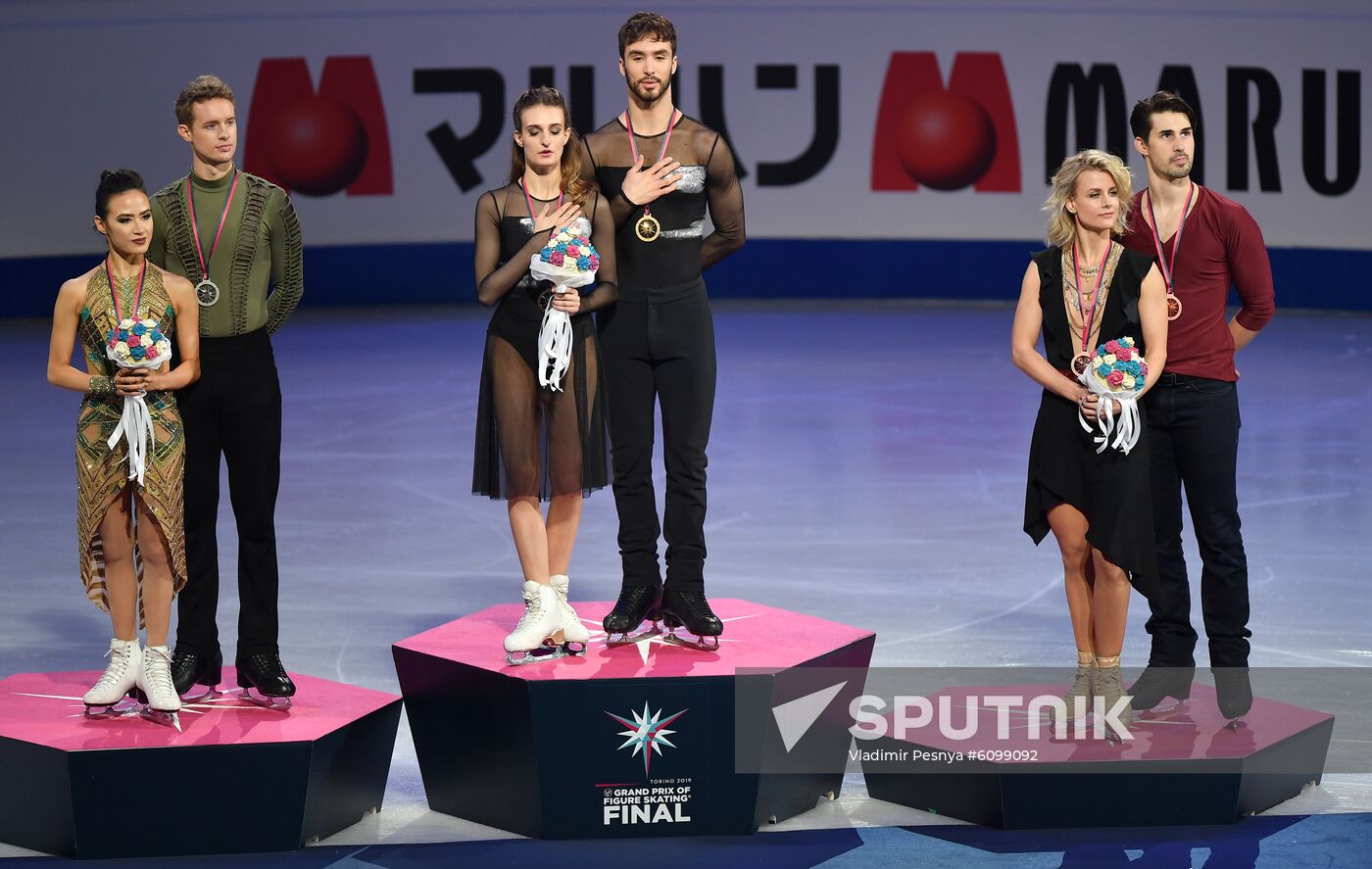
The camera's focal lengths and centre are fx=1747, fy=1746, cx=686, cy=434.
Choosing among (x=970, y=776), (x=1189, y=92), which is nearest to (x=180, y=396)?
(x=970, y=776)

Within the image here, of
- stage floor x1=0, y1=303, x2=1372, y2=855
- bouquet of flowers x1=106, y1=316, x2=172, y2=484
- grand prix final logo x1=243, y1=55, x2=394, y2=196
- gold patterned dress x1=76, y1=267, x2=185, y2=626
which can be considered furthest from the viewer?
grand prix final logo x1=243, y1=55, x2=394, y2=196

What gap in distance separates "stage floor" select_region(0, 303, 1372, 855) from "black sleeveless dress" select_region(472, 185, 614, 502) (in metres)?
1.09

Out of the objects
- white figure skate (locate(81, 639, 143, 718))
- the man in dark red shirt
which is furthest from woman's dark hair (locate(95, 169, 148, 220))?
the man in dark red shirt

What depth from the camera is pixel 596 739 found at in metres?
5.07

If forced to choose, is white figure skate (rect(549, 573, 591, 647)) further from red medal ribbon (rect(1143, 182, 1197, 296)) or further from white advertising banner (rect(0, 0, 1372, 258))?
white advertising banner (rect(0, 0, 1372, 258))

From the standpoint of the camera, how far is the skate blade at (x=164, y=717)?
5.00 m

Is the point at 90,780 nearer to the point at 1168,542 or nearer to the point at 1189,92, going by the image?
the point at 1168,542

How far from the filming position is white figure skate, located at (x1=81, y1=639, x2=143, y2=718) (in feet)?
16.7

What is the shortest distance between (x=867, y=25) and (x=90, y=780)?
41.9ft

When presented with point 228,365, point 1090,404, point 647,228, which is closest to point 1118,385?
point 1090,404

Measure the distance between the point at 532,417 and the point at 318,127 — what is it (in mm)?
11555

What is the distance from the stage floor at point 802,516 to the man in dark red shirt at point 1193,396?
56cm

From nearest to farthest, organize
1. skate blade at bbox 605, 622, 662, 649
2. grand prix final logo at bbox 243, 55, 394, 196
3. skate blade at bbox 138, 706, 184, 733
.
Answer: skate blade at bbox 138, 706, 184, 733, skate blade at bbox 605, 622, 662, 649, grand prix final logo at bbox 243, 55, 394, 196

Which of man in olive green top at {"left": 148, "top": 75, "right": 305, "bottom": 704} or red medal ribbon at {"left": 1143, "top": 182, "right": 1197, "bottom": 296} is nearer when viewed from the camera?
man in olive green top at {"left": 148, "top": 75, "right": 305, "bottom": 704}
